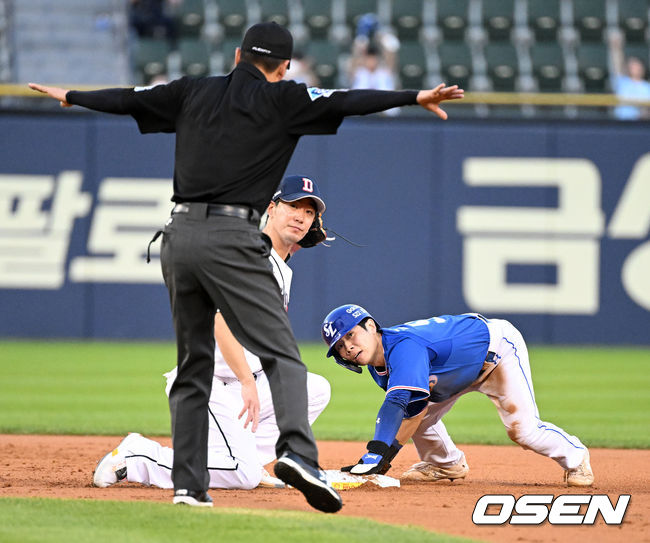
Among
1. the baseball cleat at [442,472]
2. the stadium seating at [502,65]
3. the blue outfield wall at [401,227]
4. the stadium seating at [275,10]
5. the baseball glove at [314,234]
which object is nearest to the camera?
the baseball glove at [314,234]

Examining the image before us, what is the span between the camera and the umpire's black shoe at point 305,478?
4273 mm

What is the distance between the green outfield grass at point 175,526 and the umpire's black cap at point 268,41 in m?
1.83

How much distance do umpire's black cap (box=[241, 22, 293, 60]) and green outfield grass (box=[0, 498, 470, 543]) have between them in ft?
5.99

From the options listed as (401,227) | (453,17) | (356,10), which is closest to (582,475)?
(401,227)

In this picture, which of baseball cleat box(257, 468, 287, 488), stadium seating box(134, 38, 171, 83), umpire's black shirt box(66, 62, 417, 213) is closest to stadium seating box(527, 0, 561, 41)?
stadium seating box(134, 38, 171, 83)

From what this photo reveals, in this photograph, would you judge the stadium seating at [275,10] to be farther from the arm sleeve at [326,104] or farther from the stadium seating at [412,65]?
the arm sleeve at [326,104]

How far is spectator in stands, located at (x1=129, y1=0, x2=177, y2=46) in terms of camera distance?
16922 mm

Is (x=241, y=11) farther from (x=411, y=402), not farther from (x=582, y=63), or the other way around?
(x=411, y=402)

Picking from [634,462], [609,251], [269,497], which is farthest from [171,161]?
[269,497]

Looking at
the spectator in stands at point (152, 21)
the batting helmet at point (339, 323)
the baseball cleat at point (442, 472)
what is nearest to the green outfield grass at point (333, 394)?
the baseball cleat at point (442, 472)

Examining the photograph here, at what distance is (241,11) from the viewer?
17.2 metres

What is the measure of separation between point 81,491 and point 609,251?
1044 centimetres

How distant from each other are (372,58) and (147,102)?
10.3m

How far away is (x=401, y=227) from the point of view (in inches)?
579
